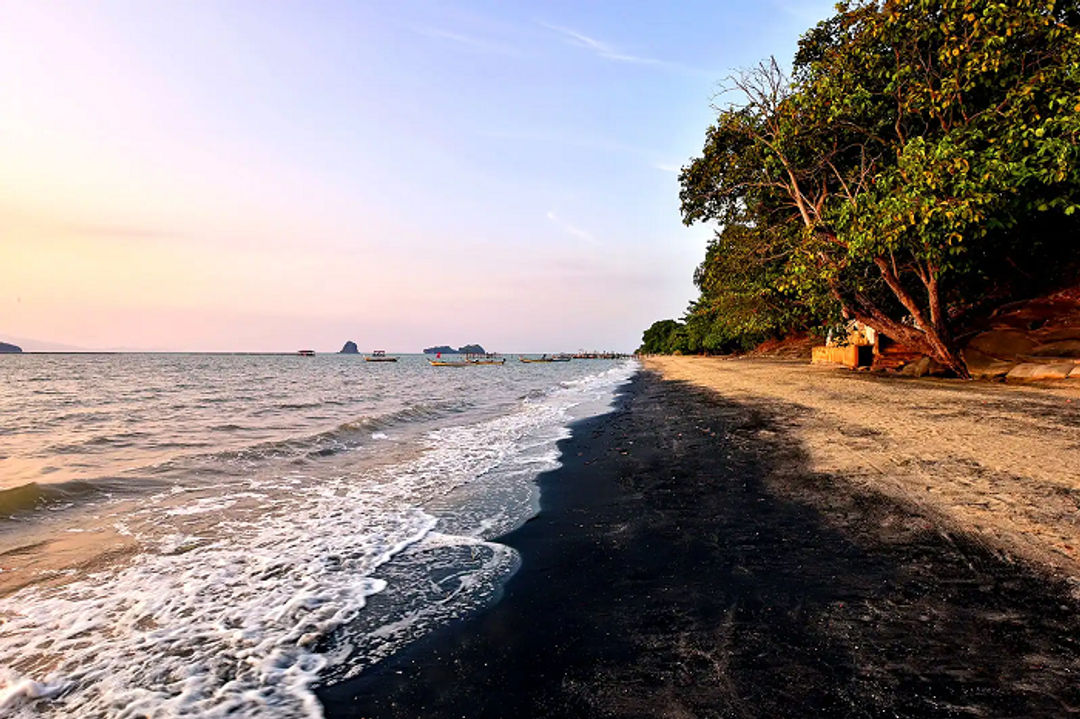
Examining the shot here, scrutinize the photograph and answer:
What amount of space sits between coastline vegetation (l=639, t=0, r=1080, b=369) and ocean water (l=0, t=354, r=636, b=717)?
11.7 metres

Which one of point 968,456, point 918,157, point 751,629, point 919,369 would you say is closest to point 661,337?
point 919,369

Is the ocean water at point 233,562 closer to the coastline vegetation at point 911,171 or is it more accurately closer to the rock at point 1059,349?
the coastline vegetation at point 911,171

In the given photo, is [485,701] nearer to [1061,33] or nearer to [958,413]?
[958,413]

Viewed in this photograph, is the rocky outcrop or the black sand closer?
the black sand

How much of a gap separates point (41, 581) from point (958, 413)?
14.3 m

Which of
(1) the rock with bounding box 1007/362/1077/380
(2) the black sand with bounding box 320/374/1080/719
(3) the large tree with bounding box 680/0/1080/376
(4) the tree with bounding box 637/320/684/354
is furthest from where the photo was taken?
(4) the tree with bounding box 637/320/684/354

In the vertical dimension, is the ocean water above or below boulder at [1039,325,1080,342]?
below

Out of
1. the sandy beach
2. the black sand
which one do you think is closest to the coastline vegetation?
the sandy beach

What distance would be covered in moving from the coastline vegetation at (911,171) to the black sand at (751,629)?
38.0 feet

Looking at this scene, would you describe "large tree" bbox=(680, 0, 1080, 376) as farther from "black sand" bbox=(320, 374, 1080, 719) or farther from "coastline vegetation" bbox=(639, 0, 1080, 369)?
"black sand" bbox=(320, 374, 1080, 719)

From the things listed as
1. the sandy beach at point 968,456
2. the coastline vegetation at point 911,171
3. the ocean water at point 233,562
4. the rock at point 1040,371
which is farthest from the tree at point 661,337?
the ocean water at point 233,562

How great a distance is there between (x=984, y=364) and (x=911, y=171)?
9.71 meters

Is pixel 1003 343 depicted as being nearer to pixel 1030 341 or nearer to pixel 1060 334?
pixel 1030 341

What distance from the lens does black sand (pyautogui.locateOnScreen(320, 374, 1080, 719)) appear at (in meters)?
2.45
